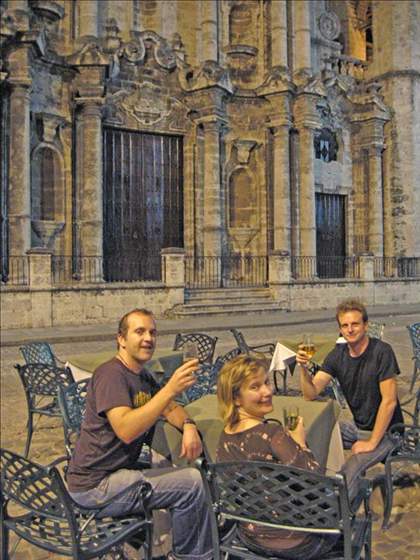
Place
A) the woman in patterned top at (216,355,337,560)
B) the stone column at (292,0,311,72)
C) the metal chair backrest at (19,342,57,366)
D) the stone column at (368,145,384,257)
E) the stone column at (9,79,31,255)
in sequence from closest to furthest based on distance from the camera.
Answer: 1. the woman in patterned top at (216,355,337,560)
2. the metal chair backrest at (19,342,57,366)
3. the stone column at (9,79,31,255)
4. the stone column at (292,0,311,72)
5. the stone column at (368,145,384,257)

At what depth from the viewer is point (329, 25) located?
26.1 metres

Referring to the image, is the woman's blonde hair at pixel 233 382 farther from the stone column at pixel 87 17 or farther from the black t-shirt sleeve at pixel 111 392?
the stone column at pixel 87 17

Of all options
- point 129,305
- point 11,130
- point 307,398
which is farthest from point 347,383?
point 11,130

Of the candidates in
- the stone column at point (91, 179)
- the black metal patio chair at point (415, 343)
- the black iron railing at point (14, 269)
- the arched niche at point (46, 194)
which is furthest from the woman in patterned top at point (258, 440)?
the arched niche at point (46, 194)

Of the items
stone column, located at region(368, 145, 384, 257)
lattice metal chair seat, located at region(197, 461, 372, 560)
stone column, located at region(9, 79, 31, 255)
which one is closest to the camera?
lattice metal chair seat, located at region(197, 461, 372, 560)

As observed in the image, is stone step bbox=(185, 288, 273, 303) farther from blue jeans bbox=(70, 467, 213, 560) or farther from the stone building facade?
blue jeans bbox=(70, 467, 213, 560)

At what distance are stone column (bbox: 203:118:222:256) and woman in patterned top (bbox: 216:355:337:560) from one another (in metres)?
18.5

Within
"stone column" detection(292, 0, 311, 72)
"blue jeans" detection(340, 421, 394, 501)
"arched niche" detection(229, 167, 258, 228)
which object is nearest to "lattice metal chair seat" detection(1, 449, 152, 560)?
"blue jeans" detection(340, 421, 394, 501)

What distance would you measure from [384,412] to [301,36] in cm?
2264

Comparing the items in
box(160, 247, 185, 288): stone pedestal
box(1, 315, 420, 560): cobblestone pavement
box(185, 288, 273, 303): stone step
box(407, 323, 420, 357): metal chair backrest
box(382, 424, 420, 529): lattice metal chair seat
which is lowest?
box(1, 315, 420, 560): cobblestone pavement

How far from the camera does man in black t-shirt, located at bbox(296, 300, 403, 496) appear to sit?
3.94 meters

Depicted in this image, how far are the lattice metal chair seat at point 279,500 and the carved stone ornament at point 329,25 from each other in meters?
26.6

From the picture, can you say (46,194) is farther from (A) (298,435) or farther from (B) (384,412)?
(A) (298,435)

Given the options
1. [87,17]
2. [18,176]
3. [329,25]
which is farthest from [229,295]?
[329,25]
